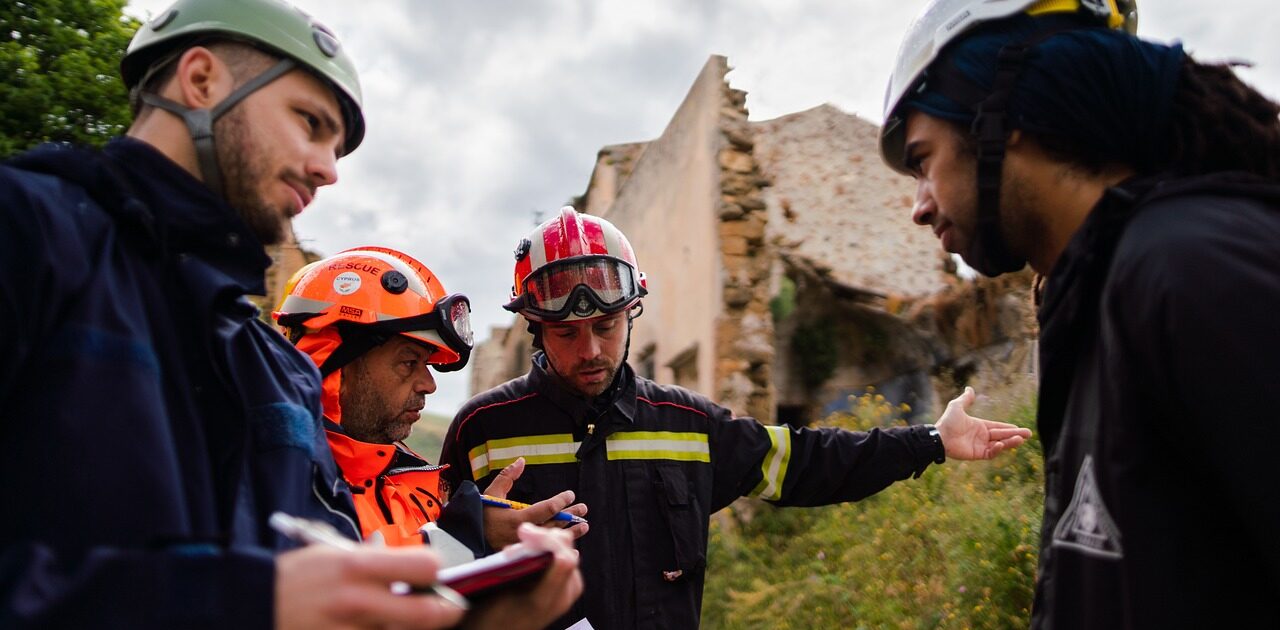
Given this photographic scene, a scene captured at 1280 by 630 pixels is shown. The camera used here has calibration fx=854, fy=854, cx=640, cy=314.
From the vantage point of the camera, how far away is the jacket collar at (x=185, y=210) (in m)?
1.58

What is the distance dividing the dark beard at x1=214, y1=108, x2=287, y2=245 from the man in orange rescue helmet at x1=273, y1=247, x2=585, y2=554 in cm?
122

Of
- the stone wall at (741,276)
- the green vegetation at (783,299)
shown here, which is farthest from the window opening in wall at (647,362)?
the stone wall at (741,276)

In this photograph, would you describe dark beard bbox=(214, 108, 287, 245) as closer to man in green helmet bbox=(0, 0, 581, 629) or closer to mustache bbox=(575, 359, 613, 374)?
man in green helmet bbox=(0, 0, 581, 629)

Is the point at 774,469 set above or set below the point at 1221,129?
below

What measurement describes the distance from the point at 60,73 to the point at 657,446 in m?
3.90

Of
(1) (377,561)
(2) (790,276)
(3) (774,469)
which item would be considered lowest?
(3) (774,469)

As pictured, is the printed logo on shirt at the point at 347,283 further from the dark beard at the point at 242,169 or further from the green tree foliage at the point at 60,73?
the green tree foliage at the point at 60,73

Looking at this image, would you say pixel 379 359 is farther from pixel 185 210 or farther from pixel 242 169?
pixel 185 210

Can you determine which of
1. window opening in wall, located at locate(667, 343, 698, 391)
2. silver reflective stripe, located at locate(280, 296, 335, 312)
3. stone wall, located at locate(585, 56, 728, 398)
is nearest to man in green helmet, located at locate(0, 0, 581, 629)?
silver reflective stripe, located at locate(280, 296, 335, 312)

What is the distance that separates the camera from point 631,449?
349 centimetres

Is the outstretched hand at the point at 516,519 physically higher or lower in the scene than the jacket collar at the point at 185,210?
lower

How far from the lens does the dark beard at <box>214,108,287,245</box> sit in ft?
5.88

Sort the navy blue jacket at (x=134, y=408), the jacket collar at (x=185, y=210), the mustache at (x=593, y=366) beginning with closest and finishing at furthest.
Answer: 1. the navy blue jacket at (x=134, y=408)
2. the jacket collar at (x=185, y=210)
3. the mustache at (x=593, y=366)

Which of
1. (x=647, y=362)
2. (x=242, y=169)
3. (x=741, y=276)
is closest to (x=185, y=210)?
(x=242, y=169)
